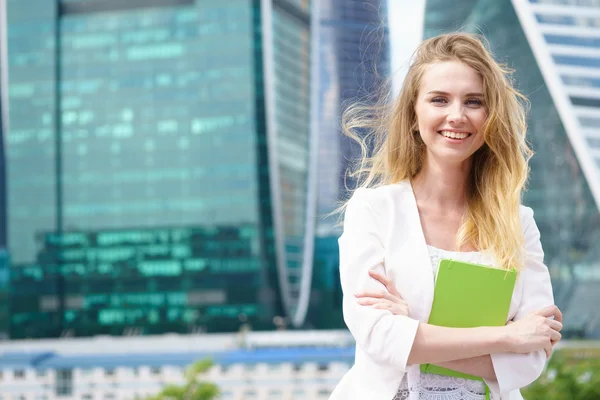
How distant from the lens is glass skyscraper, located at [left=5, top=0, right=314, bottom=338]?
21859 mm

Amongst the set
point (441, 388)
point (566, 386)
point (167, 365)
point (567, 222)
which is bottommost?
point (167, 365)

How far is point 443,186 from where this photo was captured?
3.07 ft

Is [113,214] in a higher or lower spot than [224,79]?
lower

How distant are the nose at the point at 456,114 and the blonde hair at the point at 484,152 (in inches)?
1.5

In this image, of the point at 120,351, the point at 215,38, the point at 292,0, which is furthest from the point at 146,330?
the point at 292,0

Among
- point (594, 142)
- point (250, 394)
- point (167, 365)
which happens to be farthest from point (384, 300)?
point (167, 365)

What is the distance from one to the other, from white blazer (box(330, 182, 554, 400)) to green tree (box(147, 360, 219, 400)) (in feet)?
46.3

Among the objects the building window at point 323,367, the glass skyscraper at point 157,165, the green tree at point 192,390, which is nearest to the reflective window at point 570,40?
the glass skyscraper at point 157,165

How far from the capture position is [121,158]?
22.7 metres

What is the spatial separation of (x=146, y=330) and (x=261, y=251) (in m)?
4.52

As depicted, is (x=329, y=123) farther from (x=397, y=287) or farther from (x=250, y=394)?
(x=397, y=287)

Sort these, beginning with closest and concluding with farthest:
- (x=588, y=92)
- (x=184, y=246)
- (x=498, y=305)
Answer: (x=498, y=305) → (x=588, y=92) → (x=184, y=246)

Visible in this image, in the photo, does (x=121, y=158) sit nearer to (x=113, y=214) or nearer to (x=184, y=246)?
(x=113, y=214)

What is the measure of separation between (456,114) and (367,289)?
241 millimetres
